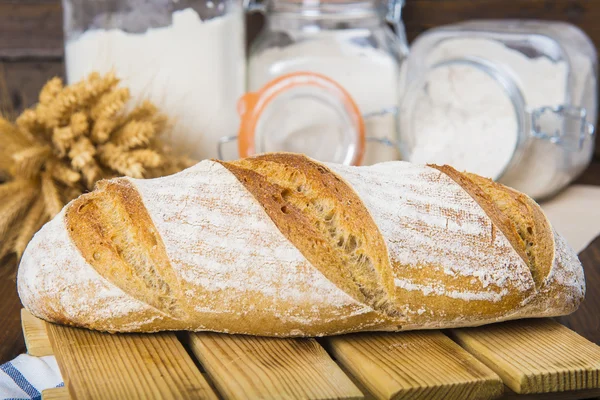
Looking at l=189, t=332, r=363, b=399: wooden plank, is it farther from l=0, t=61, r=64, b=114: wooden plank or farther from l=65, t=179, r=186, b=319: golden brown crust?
l=0, t=61, r=64, b=114: wooden plank

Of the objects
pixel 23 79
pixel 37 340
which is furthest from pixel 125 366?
pixel 23 79

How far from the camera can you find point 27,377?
0.96 metres

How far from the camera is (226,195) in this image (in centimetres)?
101

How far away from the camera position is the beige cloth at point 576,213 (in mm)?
1570

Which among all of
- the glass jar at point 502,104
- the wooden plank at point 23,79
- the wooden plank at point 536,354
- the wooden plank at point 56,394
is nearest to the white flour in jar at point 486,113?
the glass jar at point 502,104

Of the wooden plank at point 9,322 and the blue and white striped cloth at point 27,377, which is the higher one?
the blue and white striped cloth at point 27,377

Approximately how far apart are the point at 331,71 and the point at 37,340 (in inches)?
40.3

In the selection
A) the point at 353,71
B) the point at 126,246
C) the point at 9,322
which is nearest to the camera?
the point at 126,246

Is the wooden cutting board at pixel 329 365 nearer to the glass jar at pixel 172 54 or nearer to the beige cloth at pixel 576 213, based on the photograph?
the beige cloth at pixel 576 213

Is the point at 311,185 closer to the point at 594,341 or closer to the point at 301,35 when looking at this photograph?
the point at 594,341

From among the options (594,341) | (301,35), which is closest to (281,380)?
(594,341)

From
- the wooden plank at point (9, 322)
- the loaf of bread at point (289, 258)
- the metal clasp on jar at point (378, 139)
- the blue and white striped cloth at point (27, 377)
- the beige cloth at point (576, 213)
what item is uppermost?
the loaf of bread at point (289, 258)

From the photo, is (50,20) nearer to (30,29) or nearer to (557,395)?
(30,29)

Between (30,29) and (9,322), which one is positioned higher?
(30,29)
